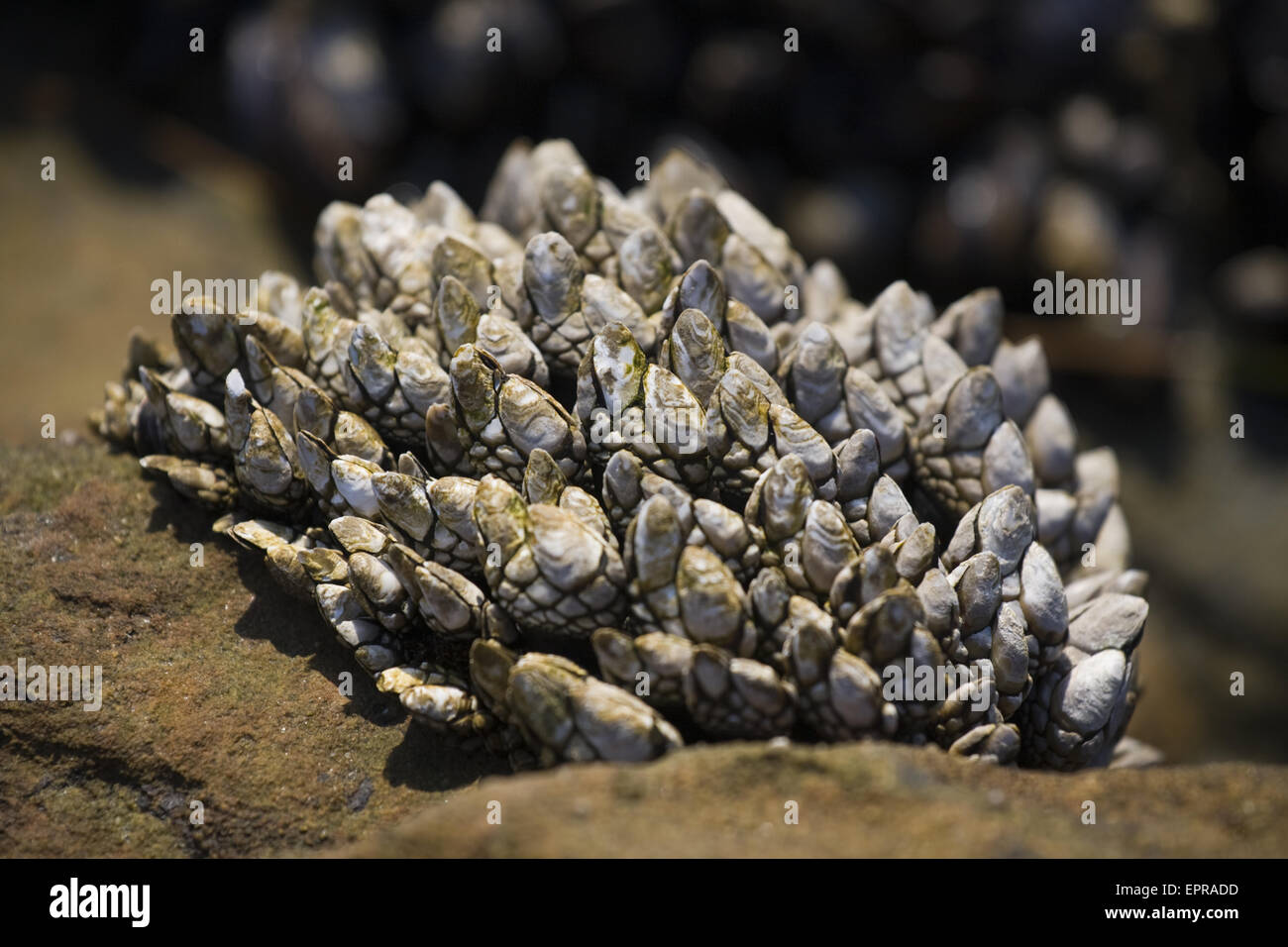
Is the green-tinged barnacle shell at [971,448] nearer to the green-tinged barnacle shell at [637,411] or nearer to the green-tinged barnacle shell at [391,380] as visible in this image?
the green-tinged barnacle shell at [637,411]

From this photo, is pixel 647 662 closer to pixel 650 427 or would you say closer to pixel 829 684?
pixel 829 684

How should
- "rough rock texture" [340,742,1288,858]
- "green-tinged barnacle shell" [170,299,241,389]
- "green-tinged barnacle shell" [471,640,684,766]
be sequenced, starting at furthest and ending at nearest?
"green-tinged barnacle shell" [170,299,241,389], "green-tinged barnacle shell" [471,640,684,766], "rough rock texture" [340,742,1288,858]

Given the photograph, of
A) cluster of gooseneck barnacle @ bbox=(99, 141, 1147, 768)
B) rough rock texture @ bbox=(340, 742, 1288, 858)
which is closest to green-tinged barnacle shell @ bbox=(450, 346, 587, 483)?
cluster of gooseneck barnacle @ bbox=(99, 141, 1147, 768)

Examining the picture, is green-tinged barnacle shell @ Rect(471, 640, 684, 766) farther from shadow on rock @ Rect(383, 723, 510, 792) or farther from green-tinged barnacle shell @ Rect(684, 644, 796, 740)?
shadow on rock @ Rect(383, 723, 510, 792)

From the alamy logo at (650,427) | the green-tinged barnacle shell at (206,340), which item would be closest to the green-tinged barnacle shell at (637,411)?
the alamy logo at (650,427)

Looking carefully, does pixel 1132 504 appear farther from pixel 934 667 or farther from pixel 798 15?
pixel 934 667
